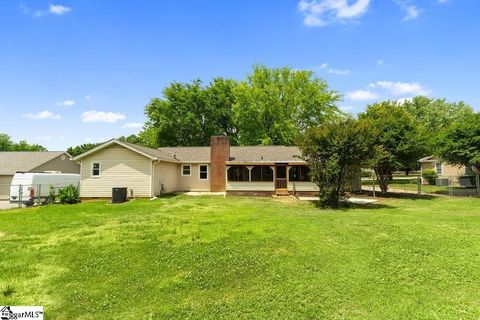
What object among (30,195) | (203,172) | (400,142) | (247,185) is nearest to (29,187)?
(30,195)

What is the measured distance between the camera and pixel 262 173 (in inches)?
918

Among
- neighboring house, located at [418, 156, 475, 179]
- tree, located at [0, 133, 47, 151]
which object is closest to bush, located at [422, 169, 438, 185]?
neighboring house, located at [418, 156, 475, 179]

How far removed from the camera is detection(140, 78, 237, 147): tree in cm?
4419

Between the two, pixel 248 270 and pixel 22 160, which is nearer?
pixel 248 270

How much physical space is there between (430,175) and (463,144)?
13.9 meters

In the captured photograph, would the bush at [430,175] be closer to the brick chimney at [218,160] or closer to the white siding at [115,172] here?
the brick chimney at [218,160]

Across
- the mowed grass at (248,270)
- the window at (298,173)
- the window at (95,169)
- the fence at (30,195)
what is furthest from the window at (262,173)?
the fence at (30,195)

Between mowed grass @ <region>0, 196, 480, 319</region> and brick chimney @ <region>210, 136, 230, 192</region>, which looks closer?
mowed grass @ <region>0, 196, 480, 319</region>

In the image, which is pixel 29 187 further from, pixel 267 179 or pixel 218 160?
pixel 267 179

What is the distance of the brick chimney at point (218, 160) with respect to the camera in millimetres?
24422

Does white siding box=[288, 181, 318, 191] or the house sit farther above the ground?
the house

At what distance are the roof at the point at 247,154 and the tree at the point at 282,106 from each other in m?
13.8

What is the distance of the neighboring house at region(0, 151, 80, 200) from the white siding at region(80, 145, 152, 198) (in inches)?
496

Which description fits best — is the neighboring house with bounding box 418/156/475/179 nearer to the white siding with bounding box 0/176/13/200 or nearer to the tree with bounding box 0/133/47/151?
the white siding with bounding box 0/176/13/200
